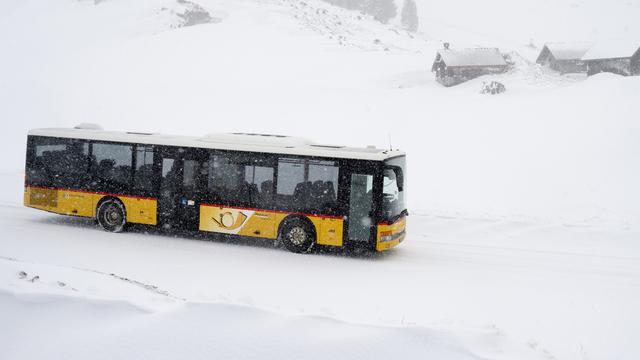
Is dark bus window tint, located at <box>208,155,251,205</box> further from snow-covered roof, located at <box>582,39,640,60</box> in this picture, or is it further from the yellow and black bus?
snow-covered roof, located at <box>582,39,640,60</box>

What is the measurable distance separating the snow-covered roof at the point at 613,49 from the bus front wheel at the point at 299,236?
4129cm

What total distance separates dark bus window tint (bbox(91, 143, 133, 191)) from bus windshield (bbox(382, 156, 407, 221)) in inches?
279

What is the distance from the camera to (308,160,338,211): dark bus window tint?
1402cm

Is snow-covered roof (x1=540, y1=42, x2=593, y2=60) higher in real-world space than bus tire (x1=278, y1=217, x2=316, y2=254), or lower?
higher

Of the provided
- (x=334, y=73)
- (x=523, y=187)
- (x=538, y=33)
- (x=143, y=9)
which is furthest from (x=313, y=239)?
(x=538, y=33)

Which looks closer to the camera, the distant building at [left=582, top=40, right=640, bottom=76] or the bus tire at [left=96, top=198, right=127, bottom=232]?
the bus tire at [left=96, top=198, right=127, bottom=232]

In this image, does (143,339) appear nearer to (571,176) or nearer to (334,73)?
(571,176)

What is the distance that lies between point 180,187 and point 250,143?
2.25 meters

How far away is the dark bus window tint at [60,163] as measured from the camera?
16.1 meters

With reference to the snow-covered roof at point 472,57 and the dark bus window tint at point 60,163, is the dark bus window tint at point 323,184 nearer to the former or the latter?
the dark bus window tint at point 60,163

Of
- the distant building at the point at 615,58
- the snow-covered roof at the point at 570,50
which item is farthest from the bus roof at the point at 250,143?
the snow-covered roof at the point at 570,50

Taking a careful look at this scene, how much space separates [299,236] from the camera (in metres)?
14.3

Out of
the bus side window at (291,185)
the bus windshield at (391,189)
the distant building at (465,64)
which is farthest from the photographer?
the distant building at (465,64)

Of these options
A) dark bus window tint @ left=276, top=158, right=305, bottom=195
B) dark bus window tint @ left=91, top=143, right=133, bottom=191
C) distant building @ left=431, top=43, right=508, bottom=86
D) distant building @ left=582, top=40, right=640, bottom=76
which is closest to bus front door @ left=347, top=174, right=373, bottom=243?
dark bus window tint @ left=276, top=158, right=305, bottom=195
